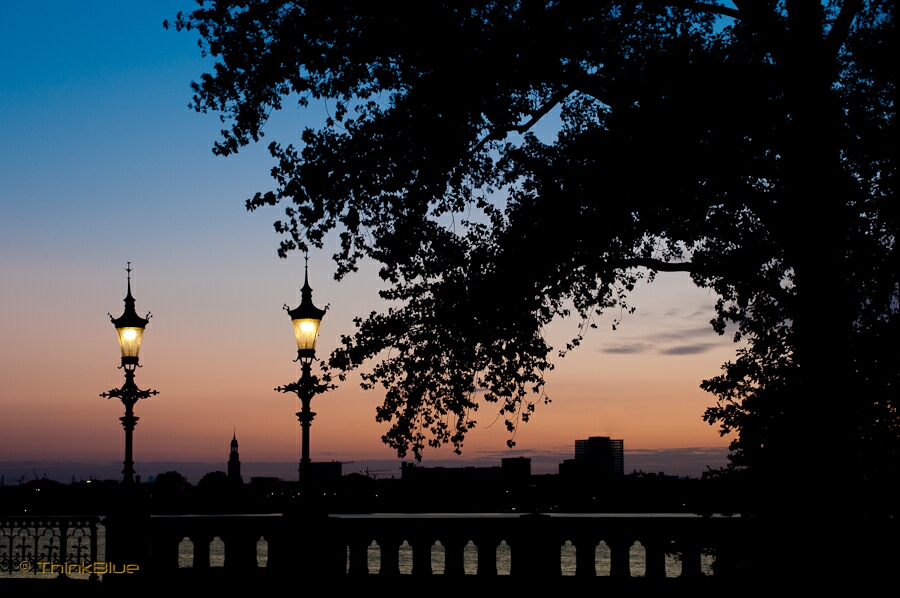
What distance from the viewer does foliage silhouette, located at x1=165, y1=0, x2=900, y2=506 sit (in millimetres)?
12844

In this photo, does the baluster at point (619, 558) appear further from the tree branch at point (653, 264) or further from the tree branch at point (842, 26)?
the tree branch at point (842, 26)

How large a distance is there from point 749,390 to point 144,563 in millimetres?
9874

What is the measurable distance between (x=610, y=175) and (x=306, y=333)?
18.7 feet

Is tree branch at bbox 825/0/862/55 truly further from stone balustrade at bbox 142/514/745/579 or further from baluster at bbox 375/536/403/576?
baluster at bbox 375/536/403/576

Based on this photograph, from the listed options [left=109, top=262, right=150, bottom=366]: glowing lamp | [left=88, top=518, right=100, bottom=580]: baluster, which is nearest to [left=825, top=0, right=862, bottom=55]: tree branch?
[left=109, top=262, right=150, bottom=366]: glowing lamp

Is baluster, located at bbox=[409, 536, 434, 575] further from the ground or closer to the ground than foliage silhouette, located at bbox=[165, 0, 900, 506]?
closer to the ground

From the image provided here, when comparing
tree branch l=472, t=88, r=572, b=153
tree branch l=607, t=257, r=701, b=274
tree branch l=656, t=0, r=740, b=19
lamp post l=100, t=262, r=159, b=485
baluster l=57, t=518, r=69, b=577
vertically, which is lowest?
baluster l=57, t=518, r=69, b=577

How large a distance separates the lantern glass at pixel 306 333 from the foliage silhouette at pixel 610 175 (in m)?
1.15

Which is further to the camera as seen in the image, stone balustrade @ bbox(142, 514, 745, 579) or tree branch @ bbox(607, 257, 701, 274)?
tree branch @ bbox(607, 257, 701, 274)

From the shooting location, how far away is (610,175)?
15336mm

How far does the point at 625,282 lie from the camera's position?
1919 centimetres

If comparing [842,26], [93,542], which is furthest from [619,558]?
[93,542]

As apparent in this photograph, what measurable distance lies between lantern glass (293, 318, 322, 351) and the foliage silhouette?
115 cm

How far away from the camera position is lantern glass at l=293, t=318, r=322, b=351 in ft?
53.9
